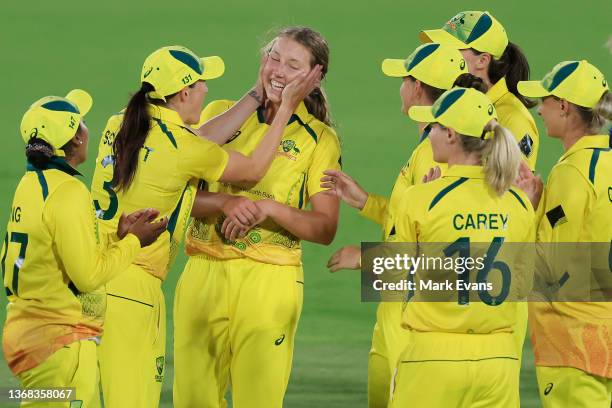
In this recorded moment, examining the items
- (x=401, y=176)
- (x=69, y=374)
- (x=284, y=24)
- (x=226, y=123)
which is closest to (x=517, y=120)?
(x=401, y=176)

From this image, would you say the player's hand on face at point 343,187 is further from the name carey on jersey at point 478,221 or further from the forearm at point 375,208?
the name carey on jersey at point 478,221

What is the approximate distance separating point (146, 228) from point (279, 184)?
795mm

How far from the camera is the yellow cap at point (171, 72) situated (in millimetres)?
6191

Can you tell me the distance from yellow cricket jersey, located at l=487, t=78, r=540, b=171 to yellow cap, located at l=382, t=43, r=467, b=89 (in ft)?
1.25

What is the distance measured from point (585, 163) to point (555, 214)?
0.28 metres

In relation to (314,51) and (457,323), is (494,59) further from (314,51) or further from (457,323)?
(457,323)

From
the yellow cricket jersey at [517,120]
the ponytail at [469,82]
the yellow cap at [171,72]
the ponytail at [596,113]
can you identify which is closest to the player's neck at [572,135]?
the ponytail at [596,113]

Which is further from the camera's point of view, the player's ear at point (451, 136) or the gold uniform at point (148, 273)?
the gold uniform at point (148, 273)

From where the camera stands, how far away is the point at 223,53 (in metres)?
14.3

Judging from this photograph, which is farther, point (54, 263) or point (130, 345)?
point (130, 345)

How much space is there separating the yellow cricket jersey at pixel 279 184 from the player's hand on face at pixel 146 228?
0.45 m

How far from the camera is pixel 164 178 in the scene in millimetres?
6074

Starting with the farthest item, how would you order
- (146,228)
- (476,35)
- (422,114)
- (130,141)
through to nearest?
1. (476,35)
2. (130,141)
3. (146,228)
4. (422,114)

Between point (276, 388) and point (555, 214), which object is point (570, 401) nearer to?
point (555, 214)
